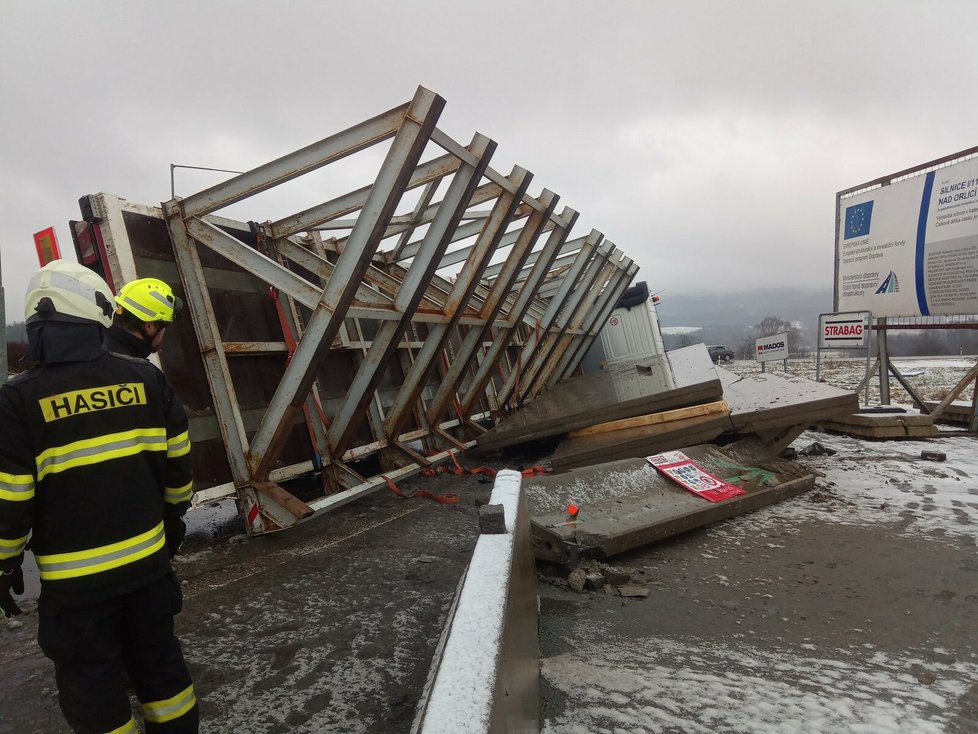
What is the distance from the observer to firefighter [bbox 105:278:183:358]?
214 centimetres

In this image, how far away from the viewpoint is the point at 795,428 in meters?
5.05

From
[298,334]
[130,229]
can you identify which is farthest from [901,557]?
[130,229]

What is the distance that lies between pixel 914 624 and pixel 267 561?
138 inches

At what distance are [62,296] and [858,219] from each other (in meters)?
9.03

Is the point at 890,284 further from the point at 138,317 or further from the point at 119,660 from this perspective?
the point at 119,660

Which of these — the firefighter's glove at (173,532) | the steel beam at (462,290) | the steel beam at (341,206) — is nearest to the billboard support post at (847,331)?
the steel beam at (462,290)

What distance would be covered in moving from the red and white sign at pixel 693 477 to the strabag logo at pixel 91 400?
3488mm

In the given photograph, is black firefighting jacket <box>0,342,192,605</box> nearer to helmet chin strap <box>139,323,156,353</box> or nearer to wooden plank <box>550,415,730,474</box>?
helmet chin strap <box>139,323,156,353</box>

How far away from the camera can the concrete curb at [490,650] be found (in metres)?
1.05

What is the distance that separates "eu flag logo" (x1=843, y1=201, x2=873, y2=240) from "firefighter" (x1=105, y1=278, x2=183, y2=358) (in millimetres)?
8633

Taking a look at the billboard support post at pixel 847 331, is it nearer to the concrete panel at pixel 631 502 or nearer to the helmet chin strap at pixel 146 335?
the concrete panel at pixel 631 502

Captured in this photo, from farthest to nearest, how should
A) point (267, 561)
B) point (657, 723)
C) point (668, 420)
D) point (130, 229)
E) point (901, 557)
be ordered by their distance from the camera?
1. point (668, 420)
2. point (130, 229)
3. point (267, 561)
4. point (901, 557)
5. point (657, 723)

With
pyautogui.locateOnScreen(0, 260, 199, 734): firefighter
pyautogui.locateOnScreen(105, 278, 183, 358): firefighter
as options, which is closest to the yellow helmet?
pyautogui.locateOnScreen(105, 278, 183, 358): firefighter

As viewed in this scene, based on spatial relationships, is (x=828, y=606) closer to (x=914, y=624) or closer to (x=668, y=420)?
(x=914, y=624)
